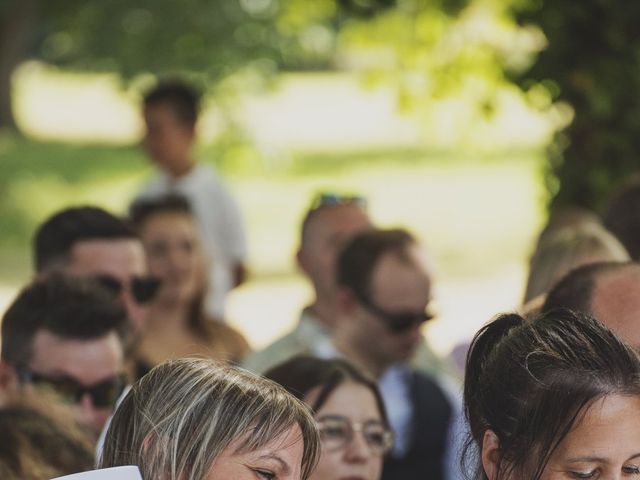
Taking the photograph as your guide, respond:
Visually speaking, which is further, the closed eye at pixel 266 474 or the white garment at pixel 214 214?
the white garment at pixel 214 214

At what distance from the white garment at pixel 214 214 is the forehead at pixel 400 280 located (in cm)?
274

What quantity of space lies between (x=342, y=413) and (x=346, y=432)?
0.06 metres

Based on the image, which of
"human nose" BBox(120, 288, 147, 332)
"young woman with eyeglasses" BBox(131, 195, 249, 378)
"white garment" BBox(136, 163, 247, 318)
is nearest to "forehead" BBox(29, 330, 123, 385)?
"human nose" BBox(120, 288, 147, 332)

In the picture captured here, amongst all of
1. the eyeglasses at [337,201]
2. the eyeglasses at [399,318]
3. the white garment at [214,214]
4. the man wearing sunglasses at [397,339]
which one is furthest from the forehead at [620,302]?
the white garment at [214,214]

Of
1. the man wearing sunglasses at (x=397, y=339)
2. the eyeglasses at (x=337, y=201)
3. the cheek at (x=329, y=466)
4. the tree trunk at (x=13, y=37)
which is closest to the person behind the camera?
the cheek at (x=329, y=466)

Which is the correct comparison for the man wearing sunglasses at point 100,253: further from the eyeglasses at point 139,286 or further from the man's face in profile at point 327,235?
the man's face in profile at point 327,235

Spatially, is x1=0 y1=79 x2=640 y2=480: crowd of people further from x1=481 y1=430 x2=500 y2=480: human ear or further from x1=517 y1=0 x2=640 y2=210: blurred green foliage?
x1=517 y1=0 x2=640 y2=210: blurred green foliage

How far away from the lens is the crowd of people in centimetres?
278

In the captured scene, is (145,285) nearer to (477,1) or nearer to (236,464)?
(236,464)

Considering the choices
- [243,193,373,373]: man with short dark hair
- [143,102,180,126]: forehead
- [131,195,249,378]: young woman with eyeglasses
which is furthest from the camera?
[143,102,180,126]: forehead

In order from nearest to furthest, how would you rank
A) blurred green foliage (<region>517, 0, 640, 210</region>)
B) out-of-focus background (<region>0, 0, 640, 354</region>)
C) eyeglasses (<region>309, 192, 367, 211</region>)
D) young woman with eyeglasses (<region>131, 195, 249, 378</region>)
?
young woman with eyeglasses (<region>131, 195, 249, 378</region>)
eyeglasses (<region>309, 192, 367, 211</region>)
blurred green foliage (<region>517, 0, 640, 210</region>)
out-of-focus background (<region>0, 0, 640, 354</region>)

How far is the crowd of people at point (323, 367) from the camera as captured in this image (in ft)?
9.12

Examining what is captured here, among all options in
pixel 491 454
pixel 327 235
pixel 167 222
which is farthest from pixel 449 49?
pixel 491 454

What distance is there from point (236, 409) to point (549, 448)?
579 mm
